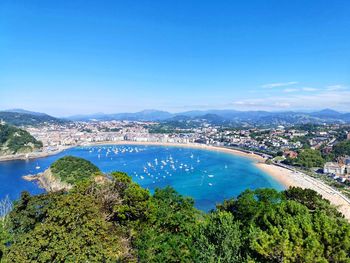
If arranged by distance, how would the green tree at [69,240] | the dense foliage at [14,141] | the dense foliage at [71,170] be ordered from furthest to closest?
the dense foliage at [14,141]
the dense foliage at [71,170]
the green tree at [69,240]

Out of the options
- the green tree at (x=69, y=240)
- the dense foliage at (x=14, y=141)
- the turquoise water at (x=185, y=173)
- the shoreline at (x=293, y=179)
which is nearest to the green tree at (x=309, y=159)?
the shoreline at (x=293, y=179)

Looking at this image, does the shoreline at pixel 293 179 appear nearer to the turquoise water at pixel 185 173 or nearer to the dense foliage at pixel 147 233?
the turquoise water at pixel 185 173

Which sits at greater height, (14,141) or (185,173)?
(14,141)

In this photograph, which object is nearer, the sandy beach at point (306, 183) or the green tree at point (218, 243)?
the green tree at point (218, 243)

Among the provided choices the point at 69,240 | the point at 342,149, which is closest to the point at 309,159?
the point at 342,149

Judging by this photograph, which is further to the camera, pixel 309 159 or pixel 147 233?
pixel 309 159

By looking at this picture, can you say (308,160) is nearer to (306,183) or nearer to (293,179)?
(293,179)
